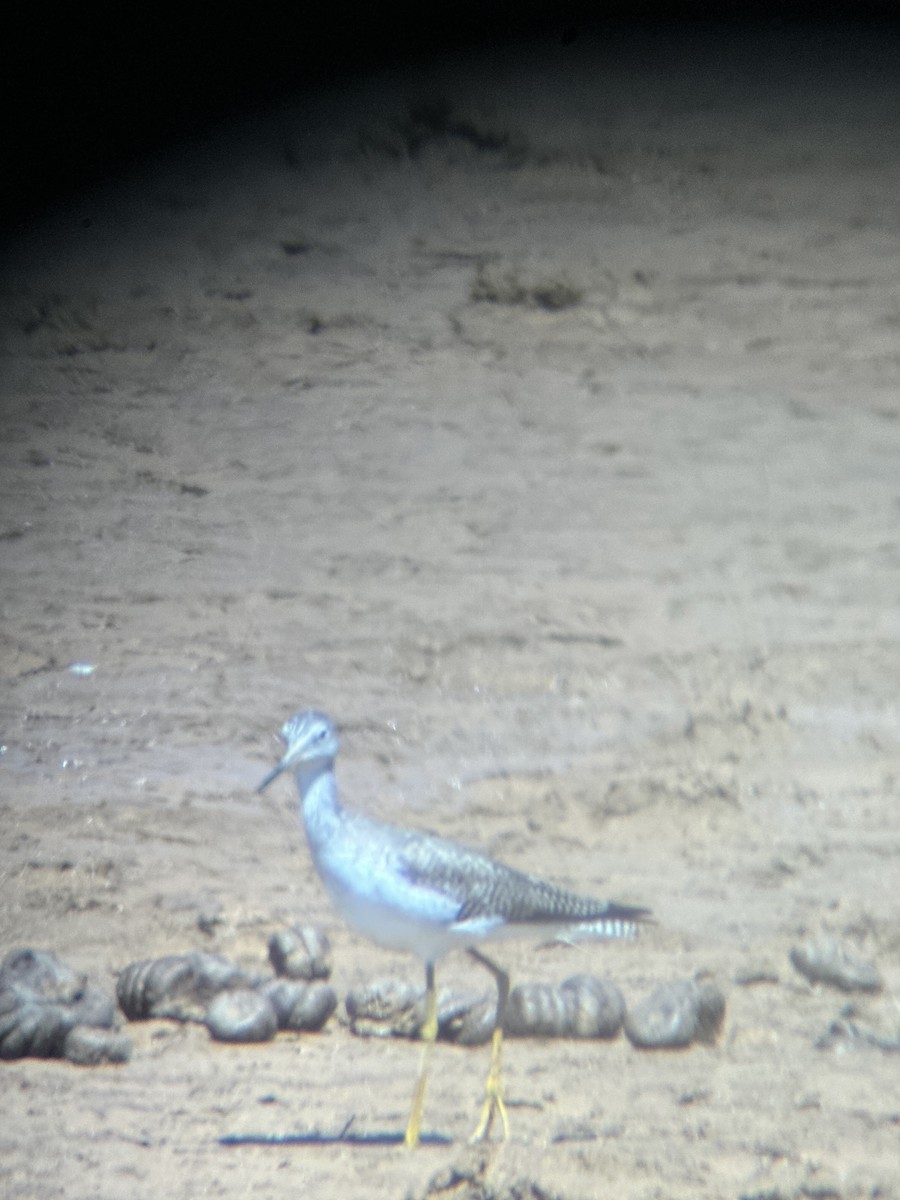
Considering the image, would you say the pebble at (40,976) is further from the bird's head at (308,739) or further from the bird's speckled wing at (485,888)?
the bird's speckled wing at (485,888)

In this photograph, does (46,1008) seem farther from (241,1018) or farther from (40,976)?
(241,1018)

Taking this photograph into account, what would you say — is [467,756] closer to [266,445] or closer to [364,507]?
[364,507]

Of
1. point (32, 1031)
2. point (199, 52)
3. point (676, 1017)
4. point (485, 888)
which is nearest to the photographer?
point (485, 888)

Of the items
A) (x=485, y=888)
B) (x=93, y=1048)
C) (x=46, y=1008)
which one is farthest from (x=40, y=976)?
(x=485, y=888)

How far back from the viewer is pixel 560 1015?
3.81 meters

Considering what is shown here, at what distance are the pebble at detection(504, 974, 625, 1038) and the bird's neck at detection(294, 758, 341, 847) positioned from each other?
828 millimetres

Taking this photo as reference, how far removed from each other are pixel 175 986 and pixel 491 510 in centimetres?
241

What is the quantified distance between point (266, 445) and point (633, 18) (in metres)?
2.37

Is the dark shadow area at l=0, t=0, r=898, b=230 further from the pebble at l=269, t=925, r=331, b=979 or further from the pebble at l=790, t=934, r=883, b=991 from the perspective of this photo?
the pebble at l=790, t=934, r=883, b=991

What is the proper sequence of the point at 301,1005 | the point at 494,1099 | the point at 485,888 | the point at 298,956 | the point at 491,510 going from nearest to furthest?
the point at 494,1099, the point at 485,888, the point at 301,1005, the point at 298,956, the point at 491,510

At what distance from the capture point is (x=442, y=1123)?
10.8 ft

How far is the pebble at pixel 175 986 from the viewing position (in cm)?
392

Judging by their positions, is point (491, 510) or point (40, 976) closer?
point (40, 976)

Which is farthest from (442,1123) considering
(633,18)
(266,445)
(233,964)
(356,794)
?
(633,18)
